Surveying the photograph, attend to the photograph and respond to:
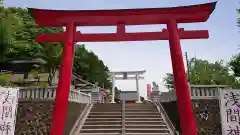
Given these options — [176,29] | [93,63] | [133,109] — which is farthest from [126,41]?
[93,63]

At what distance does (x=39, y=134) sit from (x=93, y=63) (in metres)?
31.2

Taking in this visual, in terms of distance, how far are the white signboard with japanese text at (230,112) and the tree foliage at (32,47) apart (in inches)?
477

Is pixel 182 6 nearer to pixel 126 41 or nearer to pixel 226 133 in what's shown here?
pixel 126 41

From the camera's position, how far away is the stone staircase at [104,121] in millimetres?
11203

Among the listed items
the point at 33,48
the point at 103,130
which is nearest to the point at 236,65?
the point at 103,130

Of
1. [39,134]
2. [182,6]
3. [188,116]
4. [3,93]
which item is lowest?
[39,134]

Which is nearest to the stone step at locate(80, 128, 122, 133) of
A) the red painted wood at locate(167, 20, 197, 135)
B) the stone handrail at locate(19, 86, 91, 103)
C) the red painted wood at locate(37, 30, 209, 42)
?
the stone handrail at locate(19, 86, 91, 103)

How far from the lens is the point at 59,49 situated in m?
20.0

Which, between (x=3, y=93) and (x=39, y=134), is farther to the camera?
(x=39, y=134)

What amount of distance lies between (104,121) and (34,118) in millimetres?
3626

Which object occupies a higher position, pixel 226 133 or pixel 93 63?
pixel 93 63

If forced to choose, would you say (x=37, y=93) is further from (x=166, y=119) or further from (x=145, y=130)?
(x=166, y=119)

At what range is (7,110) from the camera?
7.85 metres

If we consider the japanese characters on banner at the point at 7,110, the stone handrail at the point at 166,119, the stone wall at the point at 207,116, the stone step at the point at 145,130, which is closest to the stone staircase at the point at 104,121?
the stone step at the point at 145,130
